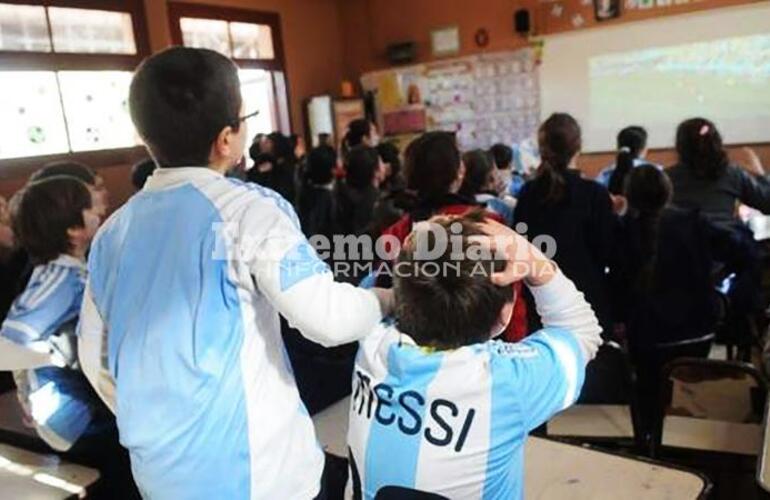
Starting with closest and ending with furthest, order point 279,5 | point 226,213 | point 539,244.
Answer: point 226,213, point 539,244, point 279,5

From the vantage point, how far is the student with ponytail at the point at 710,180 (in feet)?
9.12

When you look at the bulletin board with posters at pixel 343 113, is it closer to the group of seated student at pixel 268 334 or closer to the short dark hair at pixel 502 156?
the short dark hair at pixel 502 156

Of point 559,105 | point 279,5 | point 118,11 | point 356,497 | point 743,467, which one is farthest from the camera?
point 279,5

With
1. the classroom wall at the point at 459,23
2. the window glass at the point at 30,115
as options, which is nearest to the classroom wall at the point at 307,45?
the classroom wall at the point at 459,23

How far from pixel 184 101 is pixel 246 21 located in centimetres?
570

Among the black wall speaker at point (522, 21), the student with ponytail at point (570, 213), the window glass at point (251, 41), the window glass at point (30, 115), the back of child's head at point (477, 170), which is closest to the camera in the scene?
the student with ponytail at point (570, 213)

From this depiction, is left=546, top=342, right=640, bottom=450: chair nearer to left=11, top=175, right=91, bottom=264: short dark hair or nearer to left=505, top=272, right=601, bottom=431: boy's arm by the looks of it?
left=505, top=272, right=601, bottom=431: boy's arm

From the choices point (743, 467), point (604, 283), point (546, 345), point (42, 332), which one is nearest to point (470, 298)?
point (546, 345)

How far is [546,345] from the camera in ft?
3.28

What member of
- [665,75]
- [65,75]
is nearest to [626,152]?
[665,75]

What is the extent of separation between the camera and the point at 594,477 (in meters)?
1.23

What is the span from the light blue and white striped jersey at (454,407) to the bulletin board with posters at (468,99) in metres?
4.80

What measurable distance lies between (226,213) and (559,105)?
555 centimetres

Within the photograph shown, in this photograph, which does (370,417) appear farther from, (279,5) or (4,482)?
(279,5)
